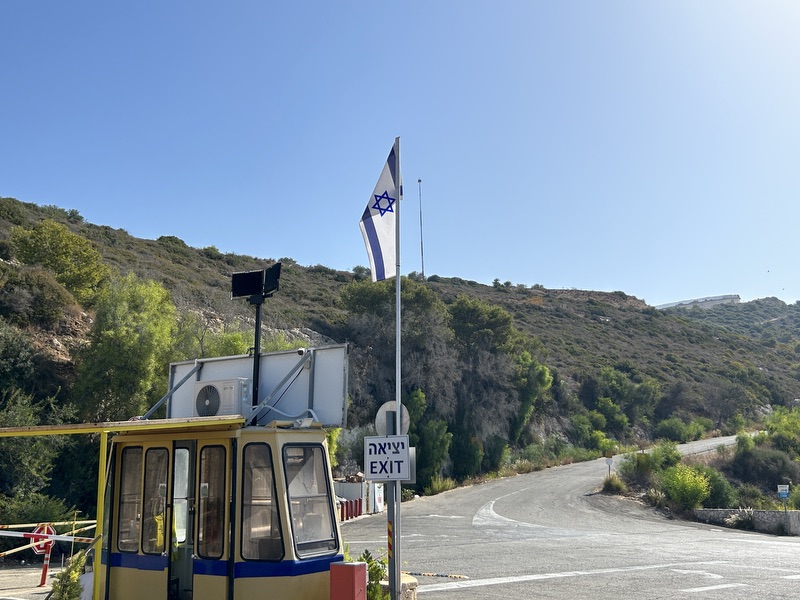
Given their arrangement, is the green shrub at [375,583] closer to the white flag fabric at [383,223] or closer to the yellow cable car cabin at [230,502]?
the yellow cable car cabin at [230,502]

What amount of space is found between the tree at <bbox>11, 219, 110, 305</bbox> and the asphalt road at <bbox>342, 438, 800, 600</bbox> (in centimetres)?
1512

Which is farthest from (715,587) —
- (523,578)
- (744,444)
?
(744,444)

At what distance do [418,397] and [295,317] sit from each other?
9447 millimetres

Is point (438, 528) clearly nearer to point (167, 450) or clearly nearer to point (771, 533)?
point (771, 533)

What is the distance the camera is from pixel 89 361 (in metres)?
21.7

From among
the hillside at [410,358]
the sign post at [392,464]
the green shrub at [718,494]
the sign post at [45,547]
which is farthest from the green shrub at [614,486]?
the sign post at [392,464]

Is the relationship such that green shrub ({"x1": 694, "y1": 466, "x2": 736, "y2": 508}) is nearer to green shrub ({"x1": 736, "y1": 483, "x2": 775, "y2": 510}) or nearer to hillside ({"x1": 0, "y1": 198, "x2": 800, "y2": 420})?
green shrub ({"x1": 736, "y1": 483, "x2": 775, "y2": 510})

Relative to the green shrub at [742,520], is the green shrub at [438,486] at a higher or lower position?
higher

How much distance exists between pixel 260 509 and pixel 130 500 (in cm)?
157

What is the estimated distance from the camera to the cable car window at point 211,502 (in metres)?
6.62

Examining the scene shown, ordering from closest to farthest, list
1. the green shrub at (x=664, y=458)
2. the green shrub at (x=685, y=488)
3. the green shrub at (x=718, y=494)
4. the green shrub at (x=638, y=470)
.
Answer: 1. the green shrub at (x=685, y=488)
2. the green shrub at (x=718, y=494)
3. the green shrub at (x=638, y=470)
4. the green shrub at (x=664, y=458)

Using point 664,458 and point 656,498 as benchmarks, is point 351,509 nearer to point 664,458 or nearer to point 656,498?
point 656,498

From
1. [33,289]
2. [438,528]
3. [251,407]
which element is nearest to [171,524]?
[251,407]

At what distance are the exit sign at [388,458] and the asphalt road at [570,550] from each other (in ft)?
12.3
